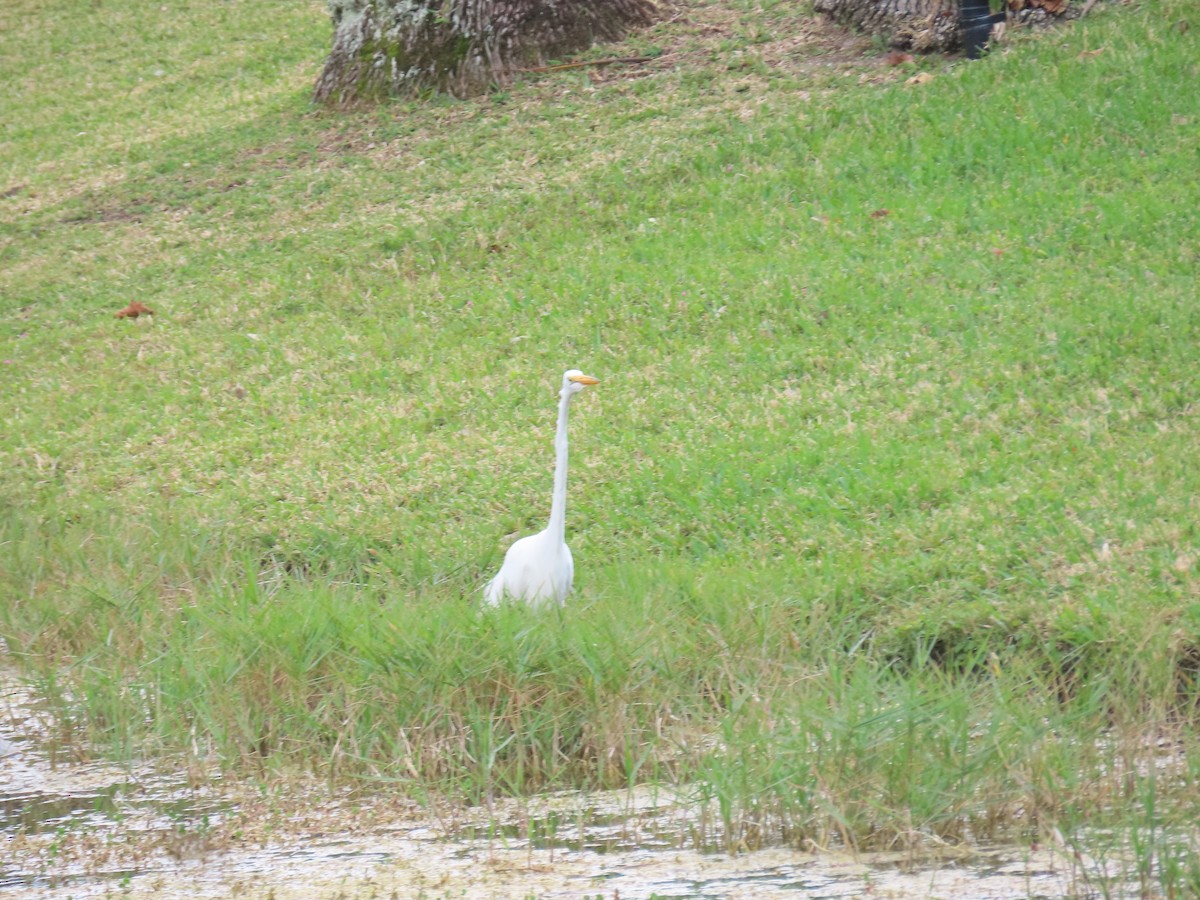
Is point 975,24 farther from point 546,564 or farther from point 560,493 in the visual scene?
point 546,564

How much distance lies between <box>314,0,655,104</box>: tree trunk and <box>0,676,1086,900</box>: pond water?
30.0ft

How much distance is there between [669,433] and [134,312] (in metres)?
5.10

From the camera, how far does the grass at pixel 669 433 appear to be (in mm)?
4973

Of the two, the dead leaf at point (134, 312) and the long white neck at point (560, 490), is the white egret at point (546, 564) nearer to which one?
the long white neck at point (560, 490)

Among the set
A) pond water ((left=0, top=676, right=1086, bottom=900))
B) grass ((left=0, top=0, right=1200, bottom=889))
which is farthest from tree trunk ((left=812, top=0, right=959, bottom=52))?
pond water ((left=0, top=676, right=1086, bottom=900))

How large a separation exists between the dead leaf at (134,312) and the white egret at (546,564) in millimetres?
5680

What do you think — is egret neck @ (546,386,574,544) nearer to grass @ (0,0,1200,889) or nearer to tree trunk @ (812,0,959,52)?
grass @ (0,0,1200,889)

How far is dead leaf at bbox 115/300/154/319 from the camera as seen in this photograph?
10.7 m

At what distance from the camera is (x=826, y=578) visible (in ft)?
19.4

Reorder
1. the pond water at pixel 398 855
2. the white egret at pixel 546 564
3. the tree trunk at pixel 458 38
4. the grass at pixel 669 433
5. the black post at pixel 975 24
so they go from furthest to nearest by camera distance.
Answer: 1. the tree trunk at pixel 458 38
2. the black post at pixel 975 24
3. the white egret at pixel 546 564
4. the grass at pixel 669 433
5. the pond water at pixel 398 855

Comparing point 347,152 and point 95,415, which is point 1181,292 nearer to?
point 95,415

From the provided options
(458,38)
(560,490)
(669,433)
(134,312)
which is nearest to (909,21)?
(458,38)

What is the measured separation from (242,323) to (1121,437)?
6.30 meters

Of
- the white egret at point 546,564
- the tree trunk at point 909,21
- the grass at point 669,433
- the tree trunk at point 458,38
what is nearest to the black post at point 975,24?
the tree trunk at point 909,21
